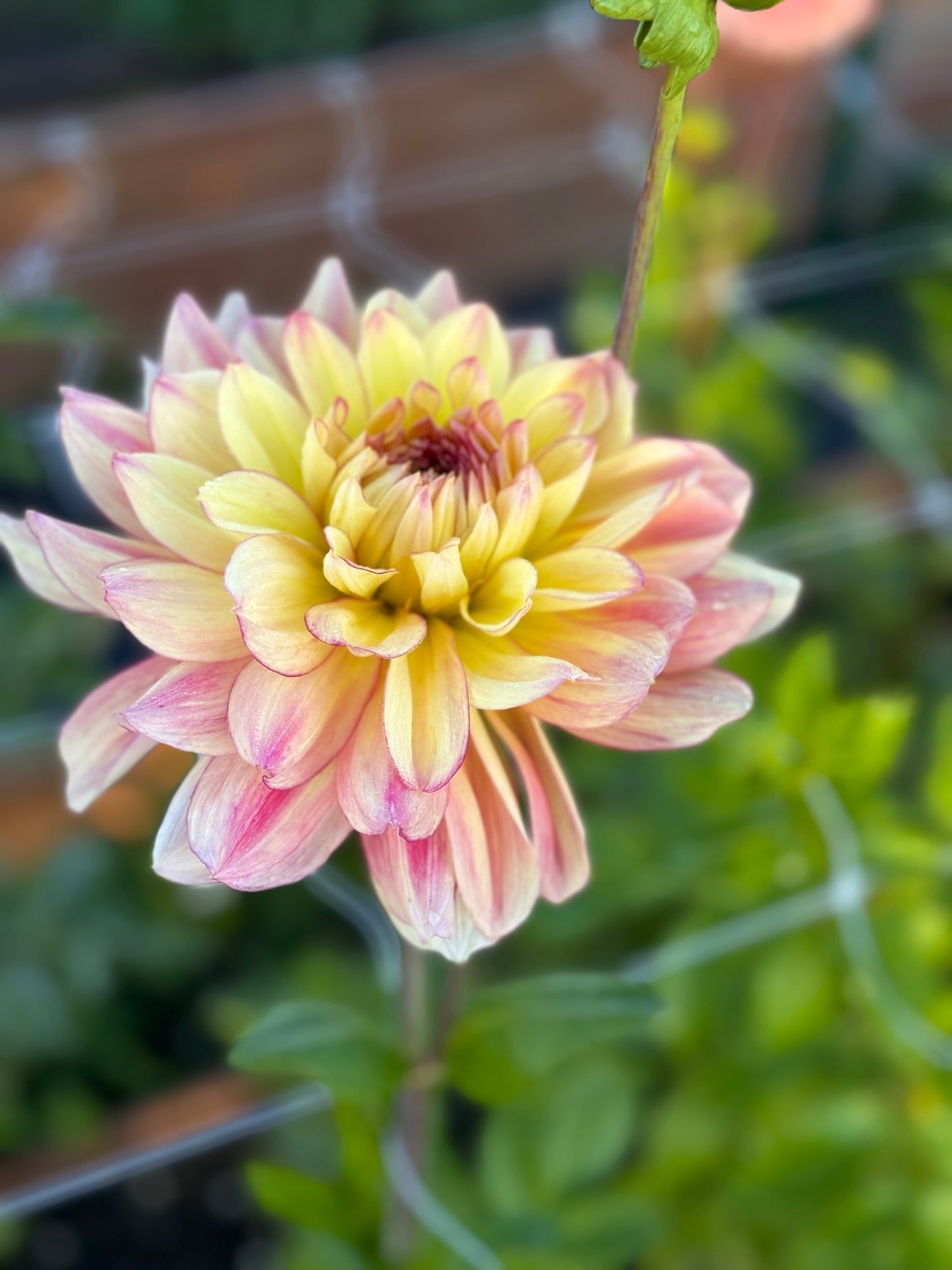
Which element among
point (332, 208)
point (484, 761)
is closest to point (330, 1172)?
point (484, 761)

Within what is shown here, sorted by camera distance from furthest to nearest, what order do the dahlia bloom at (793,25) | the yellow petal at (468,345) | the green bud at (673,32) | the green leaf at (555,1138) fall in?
the dahlia bloom at (793,25) < the green leaf at (555,1138) < the yellow petal at (468,345) < the green bud at (673,32)

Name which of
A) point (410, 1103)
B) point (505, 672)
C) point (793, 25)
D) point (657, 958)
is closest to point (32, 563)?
point (505, 672)

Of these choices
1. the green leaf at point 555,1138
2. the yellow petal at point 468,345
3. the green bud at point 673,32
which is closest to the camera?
the green bud at point 673,32

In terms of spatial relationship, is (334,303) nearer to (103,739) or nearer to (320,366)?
(320,366)

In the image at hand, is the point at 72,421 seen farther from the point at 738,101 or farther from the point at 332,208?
the point at 738,101

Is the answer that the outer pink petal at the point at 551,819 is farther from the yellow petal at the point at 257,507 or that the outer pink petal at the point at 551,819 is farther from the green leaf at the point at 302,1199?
the green leaf at the point at 302,1199

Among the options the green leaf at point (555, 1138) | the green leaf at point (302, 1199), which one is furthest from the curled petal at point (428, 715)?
the green leaf at point (555, 1138)
